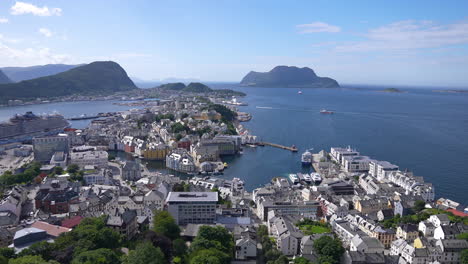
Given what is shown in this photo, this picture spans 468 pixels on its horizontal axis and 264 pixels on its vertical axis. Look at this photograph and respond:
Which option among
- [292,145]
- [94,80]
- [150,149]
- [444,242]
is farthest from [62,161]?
[94,80]

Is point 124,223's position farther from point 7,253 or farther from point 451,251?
point 451,251

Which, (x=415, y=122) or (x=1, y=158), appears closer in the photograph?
(x=1, y=158)

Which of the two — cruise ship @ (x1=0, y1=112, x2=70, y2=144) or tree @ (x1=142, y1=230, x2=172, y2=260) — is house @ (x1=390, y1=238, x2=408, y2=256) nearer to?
tree @ (x1=142, y1=230, x2=172, y2=260)

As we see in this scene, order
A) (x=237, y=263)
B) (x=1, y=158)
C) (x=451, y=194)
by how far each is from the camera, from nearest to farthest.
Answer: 1. (x=237, y=263)
2. (x=451, y=194)
3. (x=1, y=158)

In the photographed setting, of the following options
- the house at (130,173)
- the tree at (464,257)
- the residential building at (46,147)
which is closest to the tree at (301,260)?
the tree at (464,257)

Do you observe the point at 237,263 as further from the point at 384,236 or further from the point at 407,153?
the point at 407,153

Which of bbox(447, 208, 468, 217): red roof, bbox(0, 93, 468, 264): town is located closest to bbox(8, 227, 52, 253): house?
bbox(0, 93, 468, 264): town
